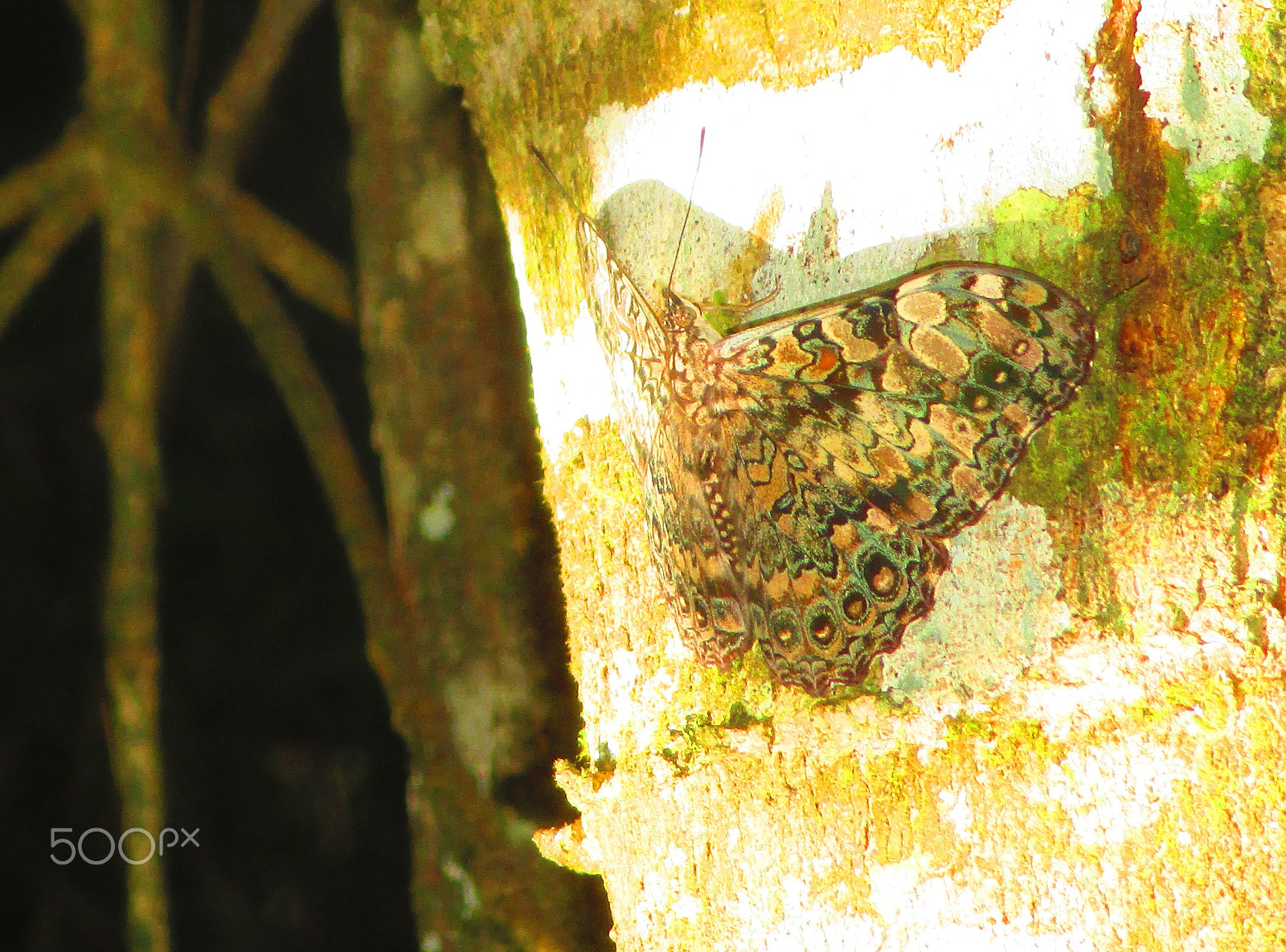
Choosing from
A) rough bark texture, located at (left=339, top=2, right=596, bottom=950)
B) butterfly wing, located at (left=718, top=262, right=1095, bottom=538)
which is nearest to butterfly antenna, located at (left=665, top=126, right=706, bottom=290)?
butterfly wing, located at (left=718, top=262, right=1095, bottom=538)

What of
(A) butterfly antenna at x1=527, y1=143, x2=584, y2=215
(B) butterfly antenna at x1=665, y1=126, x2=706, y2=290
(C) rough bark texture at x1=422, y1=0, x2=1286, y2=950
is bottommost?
(C) rough bark texture at x1=422, y1=0, x2=1286, y2=950

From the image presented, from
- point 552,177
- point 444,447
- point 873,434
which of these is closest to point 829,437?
point 873,434

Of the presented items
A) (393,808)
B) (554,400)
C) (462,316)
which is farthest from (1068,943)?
(393,808)

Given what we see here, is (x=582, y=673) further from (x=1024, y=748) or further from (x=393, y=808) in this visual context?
(x=393, y=808)

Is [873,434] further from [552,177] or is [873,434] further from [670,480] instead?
[552,177]

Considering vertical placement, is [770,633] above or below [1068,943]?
above

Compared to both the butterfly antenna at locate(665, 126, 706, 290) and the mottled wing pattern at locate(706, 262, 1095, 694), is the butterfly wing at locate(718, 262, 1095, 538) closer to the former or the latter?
the mottled wing pattern at locate(706, 262, 1095, 694)

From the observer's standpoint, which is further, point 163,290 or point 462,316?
point 163,290
